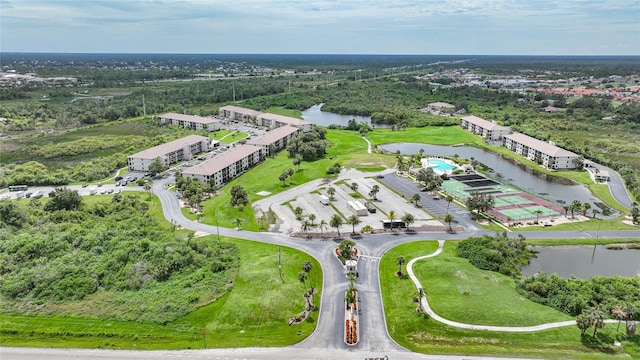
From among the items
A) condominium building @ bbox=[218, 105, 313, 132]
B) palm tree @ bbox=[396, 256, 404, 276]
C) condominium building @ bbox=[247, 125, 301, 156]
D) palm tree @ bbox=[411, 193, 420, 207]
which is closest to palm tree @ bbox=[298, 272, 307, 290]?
palm tree @ bbox=[396, 256, 404, 276]

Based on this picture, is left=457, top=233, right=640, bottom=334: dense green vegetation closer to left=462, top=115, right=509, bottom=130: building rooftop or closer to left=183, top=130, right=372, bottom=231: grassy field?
left=183, top=130, right=372, bottom=231: grassy field

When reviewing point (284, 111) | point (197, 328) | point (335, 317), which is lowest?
point (197, 328)

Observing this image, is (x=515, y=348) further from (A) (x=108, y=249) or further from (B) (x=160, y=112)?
(B) (x=160, y=112)

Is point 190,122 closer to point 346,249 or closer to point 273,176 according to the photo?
point 273,176

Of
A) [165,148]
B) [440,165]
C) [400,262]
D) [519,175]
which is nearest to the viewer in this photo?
[400,262]

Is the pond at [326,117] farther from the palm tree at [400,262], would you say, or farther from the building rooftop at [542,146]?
the palm tree at [400,262]

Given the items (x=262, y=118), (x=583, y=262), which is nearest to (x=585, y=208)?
(x=583, y=262)
